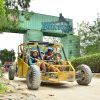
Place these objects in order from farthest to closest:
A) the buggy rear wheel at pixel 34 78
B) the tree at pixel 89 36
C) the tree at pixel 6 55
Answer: the tree at pixel 6 55 < the tree at pixel 89 36 < the buggy rear wheel at pixel 34 78

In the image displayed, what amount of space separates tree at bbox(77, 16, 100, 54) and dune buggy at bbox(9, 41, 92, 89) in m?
26.6

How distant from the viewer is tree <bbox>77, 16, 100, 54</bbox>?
149 feet

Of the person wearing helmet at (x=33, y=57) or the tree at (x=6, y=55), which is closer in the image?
the person wearing helmet at (x=33, y=57)

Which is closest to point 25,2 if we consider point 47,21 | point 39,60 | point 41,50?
point 41,50

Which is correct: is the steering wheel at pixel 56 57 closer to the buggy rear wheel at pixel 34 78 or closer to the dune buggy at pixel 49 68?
the dune buggy at pixel 49 68

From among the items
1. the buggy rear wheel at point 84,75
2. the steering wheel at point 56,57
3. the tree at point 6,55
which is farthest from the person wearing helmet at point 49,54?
the tree at point 6,55

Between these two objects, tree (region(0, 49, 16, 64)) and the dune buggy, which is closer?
the dune buggy

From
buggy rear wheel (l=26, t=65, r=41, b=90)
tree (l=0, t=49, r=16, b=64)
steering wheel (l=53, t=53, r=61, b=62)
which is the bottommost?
buggy rear wheel (l=26, t=65, r=41, b=90)

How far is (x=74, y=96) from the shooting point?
12.7 m

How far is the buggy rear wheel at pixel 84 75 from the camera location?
54.5ft

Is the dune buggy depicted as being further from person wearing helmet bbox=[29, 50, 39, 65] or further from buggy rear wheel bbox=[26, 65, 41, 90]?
person wearing helmet bbox=[29, 50, 39, 65]

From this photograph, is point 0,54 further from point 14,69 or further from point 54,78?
point 54,78

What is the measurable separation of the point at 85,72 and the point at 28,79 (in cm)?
250

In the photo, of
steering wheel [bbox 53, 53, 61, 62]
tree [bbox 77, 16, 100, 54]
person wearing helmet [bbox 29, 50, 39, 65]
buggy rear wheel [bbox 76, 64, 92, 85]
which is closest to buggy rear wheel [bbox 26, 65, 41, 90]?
person wearing helmet [bbox 29, 50, 39, 65]
